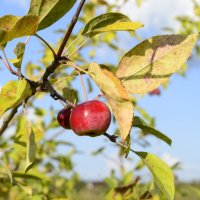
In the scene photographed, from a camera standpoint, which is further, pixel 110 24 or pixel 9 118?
pixel 9 118

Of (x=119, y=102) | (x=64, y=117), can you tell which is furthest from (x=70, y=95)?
(x=119, y=102)

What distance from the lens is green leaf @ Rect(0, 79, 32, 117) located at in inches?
40.1

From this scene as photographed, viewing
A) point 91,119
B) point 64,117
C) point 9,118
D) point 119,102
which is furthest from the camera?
point 9,118

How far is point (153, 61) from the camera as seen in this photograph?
108 centimetres

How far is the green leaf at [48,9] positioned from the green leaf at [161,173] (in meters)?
0.37

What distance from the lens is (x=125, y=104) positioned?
90cm

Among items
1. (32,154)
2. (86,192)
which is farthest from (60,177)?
(86,192)

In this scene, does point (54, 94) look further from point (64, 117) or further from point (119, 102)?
point (119, 102)

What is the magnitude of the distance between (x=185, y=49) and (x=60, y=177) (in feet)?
11.7

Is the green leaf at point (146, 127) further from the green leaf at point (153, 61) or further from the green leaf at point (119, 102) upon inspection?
the green leaf at point (119, 102)

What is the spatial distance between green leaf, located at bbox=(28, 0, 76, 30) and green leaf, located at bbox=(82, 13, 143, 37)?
66 mm

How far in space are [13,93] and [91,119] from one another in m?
0.19

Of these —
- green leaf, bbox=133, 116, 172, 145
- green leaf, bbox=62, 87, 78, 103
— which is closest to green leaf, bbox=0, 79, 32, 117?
green leaf, bbox=62, 87, 78, 103

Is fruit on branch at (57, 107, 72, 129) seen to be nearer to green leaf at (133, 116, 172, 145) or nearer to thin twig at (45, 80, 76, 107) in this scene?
thin twig at (45, 80, 76, 107)
